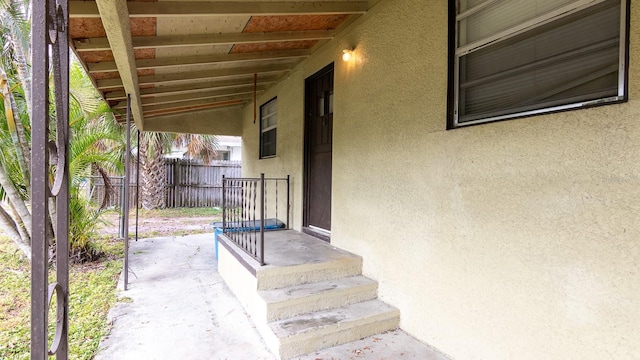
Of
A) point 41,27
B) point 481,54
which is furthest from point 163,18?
point 481,54

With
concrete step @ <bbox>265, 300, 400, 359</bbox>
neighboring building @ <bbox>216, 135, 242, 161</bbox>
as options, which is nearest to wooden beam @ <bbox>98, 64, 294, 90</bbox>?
concrete step @ <bbox>265, 300, 400, 359</bbox>

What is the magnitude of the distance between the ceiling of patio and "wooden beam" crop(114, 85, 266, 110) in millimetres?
33

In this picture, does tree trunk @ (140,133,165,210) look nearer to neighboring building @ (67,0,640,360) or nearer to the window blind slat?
neighboring building @ (67,0,640,360)

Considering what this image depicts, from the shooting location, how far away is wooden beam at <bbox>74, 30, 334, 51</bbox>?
2998 millimetres

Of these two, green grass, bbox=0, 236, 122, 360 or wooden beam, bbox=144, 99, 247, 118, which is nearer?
green grass, bbox=0, 236, 122, 360

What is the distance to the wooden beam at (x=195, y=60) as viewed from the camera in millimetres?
3549

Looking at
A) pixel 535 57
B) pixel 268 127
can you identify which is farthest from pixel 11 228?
pixel 535 57

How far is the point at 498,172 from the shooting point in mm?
2156

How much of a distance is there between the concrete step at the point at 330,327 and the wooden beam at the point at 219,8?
8.74ft

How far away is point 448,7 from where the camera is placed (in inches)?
99.6

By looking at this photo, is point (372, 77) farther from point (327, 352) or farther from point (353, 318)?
point (327, 352)

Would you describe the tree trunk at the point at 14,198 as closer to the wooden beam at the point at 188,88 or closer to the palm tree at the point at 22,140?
the palm tree at the point at 22,140

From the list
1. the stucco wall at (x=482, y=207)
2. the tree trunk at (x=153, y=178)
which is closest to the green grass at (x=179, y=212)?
the tree trunk at (x=153, y=178)

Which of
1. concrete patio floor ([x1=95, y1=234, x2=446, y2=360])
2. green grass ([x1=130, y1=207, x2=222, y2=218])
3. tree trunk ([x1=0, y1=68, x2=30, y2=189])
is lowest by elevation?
concrete patio floor ([x1=95, y1=234, x2=446, y2=360])
